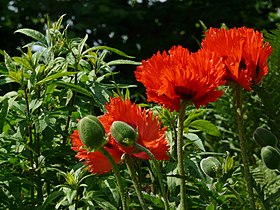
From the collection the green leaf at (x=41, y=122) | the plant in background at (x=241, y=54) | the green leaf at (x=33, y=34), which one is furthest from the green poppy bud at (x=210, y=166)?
the green leaf at (x=33, y=34)

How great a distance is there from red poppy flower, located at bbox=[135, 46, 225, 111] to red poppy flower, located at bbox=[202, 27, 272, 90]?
44mm

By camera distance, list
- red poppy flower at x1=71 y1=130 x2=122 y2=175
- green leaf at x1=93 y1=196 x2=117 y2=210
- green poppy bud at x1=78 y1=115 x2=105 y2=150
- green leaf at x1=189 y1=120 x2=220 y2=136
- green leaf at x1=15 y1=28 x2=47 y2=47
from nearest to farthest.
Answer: green poppy bud at x1=78 y1=115 x2=105 y2=150 → red poppy flower at x1=71 y1=130 x2=122 y2=175 → green leaf at x1=93 y1=196 x2=117 y2=210 → green leaf at x1=189 y1=120 x2=220 y2=136 → green leaf at x1=15 y1=28 x2=47 y2=47

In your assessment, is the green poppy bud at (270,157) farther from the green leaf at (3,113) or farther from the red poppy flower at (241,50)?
the green leaf at (3,113)

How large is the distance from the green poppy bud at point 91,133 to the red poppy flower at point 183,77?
0.45 ft

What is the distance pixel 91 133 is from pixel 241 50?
0.32 metres

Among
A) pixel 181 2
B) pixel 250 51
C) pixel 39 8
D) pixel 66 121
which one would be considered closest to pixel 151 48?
pixel 181 2

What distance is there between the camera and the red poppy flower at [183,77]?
1.14m

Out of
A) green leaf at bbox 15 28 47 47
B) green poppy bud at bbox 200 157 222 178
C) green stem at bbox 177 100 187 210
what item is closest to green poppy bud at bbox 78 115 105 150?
green stem at bbox 177 100 187 210

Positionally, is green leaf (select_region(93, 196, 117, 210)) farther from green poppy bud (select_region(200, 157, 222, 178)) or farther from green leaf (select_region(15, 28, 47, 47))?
green leaf (select_region(15, 28, 47, 47))

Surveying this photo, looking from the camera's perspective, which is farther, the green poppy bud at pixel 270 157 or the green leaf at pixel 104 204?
the green leaf at pixel 104 204

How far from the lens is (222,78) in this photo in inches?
47.9

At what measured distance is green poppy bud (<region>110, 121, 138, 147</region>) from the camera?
1.06 meters

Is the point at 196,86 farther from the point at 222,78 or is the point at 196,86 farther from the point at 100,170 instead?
the point at 100,170

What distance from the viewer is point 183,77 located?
1.14 meters
